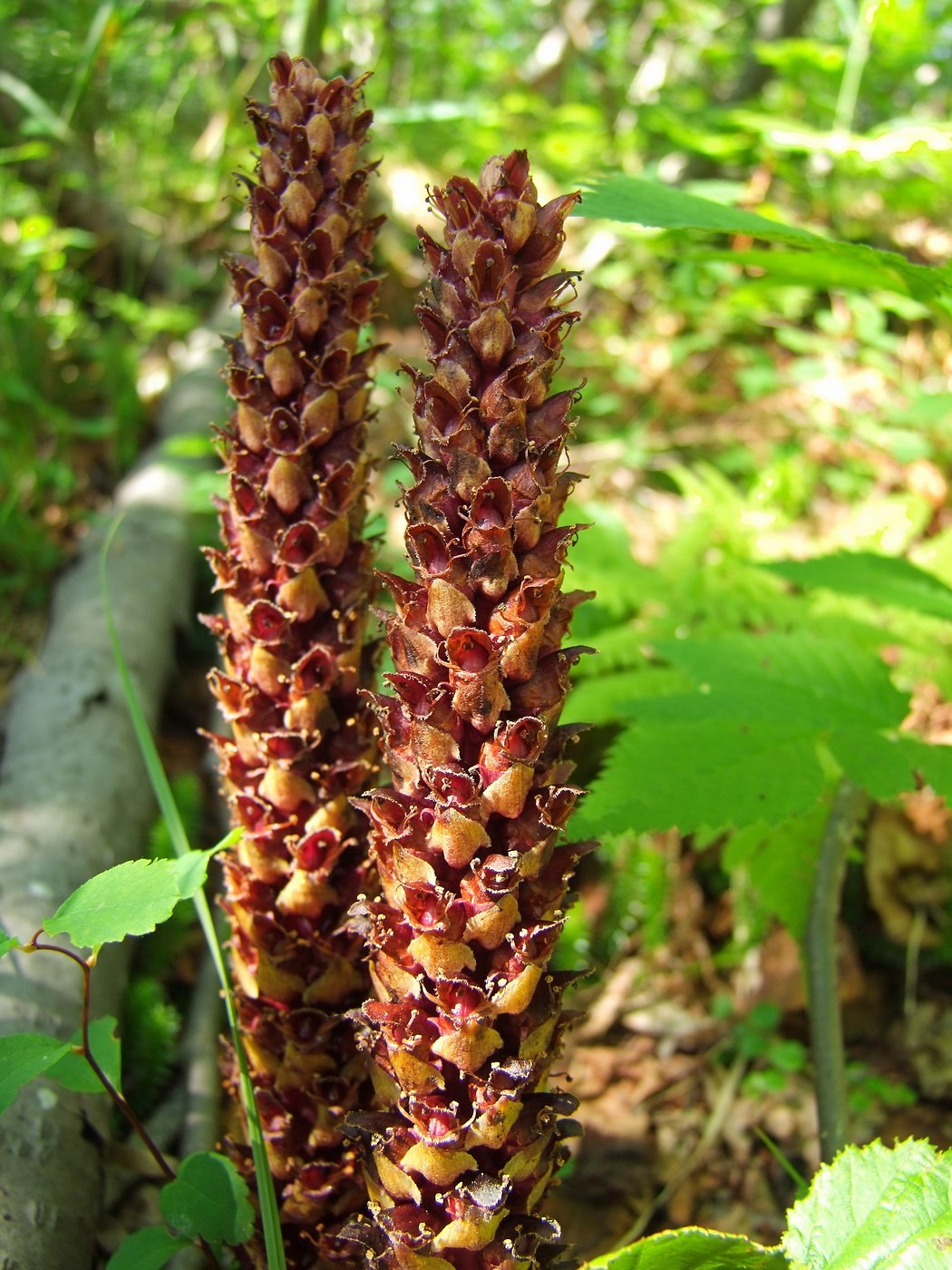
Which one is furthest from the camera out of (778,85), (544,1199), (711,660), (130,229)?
(778,85)

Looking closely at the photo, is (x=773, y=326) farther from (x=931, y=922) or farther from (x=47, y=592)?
(x=47, y=592)

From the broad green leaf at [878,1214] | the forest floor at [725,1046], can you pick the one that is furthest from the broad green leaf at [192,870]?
the forest floor at [725,1046]

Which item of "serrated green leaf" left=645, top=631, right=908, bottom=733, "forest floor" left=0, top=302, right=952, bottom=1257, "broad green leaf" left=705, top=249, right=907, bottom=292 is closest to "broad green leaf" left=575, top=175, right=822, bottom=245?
"broad green leaf" left=705, top=249, right=907, bottom=292

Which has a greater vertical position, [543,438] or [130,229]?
[130,229]

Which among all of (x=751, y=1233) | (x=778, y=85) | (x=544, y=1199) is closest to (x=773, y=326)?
(x=778, y=85)

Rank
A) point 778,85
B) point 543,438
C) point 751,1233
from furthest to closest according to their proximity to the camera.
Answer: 1. point 778,85
2. point 751,1233
3. point 543,438

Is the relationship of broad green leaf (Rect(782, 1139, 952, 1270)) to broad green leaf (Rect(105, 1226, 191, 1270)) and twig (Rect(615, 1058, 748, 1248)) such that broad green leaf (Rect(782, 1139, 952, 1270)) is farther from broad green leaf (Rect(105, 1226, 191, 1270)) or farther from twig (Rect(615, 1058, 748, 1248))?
twig (Rect(615, 1058, 748, 1248))
